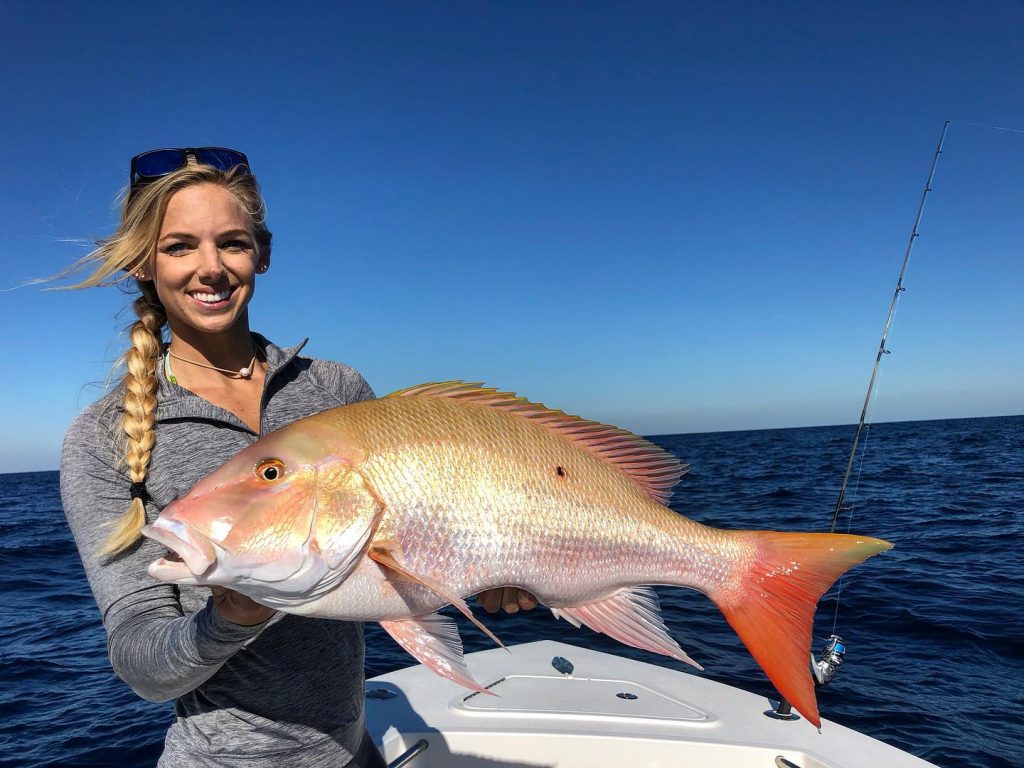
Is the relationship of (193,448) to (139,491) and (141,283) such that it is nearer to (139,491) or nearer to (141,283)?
(139,491)

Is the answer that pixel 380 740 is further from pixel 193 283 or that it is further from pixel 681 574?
pixel 193 283

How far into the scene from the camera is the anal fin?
1886 millimetres

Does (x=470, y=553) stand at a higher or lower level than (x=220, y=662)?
higher

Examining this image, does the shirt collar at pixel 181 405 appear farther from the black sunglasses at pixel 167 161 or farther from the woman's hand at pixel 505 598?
the woman's hand at pixel 505 598

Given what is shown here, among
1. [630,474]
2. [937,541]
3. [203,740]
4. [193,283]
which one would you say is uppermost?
[193,283]

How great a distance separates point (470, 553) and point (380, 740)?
7.64 feet

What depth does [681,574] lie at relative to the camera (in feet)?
6.26

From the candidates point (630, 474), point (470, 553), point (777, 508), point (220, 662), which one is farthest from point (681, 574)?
point (777, 508)

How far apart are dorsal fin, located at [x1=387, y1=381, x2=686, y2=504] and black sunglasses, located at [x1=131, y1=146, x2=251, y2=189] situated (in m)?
Result: 1.09

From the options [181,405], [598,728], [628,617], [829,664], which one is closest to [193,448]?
[181,405]

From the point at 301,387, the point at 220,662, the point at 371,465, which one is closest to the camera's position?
the point at 220,662

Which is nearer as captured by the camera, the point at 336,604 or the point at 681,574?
the point at 336,604

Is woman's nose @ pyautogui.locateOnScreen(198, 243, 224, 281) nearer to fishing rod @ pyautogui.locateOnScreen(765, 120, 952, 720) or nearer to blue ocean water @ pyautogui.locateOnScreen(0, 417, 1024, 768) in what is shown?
fishing rod @ pyautogui.locateOnScreen(765, 120, 952, 720)

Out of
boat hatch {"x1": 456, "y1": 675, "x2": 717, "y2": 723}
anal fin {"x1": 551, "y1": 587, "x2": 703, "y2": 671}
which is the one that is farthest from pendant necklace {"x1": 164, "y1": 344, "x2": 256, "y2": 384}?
boat hatch {"x1": 456, "y1": 675, "x2": 717, "y2": 723}
